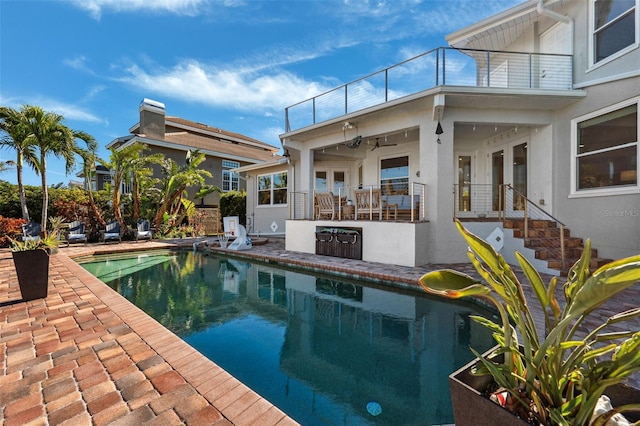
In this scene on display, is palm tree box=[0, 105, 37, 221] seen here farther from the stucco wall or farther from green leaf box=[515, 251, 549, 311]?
the stucco wall

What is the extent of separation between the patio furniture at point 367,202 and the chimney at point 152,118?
15.9 metres

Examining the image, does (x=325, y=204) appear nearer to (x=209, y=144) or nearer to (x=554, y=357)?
(x=554, y=357)

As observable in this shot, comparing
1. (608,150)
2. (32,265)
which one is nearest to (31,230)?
(32,265)

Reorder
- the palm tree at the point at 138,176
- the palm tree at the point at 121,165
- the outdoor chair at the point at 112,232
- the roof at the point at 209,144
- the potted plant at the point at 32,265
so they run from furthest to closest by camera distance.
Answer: the roof at the point at 209,144 → the palm tree at the point at 138,176 → the palm tree at the point at 121,165 → the outdoor chair at the point at 112,232 → the potted plant at the point at 32,265

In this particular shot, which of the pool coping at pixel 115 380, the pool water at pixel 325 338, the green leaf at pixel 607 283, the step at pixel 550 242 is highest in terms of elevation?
the green leaf at pixel 607 283

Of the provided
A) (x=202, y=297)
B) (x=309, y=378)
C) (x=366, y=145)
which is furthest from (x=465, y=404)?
(x=366, y=145)

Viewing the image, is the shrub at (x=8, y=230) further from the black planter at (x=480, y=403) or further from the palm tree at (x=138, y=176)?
the black planter at (x=480, y=403)

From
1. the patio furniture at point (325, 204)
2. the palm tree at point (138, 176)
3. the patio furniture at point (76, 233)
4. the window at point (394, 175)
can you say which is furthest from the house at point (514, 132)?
the patio furniture at point (76, 233)

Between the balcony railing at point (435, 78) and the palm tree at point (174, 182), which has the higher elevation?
the balcony railing at point (435, 78)

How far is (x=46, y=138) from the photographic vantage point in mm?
11062

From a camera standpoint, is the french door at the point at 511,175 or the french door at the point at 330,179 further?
the french door at the point at 330,179

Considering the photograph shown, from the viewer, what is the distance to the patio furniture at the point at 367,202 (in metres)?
9.29

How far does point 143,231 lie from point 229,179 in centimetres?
938

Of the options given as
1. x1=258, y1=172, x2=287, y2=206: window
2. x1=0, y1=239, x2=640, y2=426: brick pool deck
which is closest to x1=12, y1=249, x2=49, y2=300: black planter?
x1=0, y1=239, x2=640, y2=426: brick pool deck
